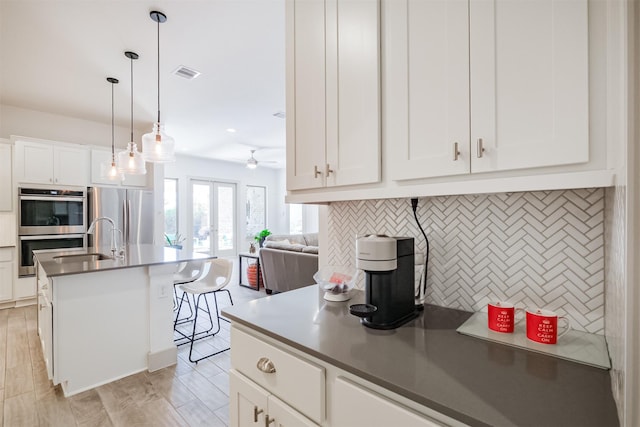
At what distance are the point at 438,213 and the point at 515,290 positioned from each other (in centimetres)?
42

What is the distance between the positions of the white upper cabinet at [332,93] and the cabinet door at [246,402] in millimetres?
859

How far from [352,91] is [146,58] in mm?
2786

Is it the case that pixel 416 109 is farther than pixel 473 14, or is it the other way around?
pixel 416 109

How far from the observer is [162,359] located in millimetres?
2518

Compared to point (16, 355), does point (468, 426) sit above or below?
above

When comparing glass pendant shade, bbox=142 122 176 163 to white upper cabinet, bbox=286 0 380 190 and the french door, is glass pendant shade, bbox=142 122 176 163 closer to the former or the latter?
white upper cabinet, bbox=286 0 380 190

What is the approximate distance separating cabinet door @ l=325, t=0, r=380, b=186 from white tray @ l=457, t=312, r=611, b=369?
65 centimetres

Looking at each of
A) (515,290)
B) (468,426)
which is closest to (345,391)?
(468,426)

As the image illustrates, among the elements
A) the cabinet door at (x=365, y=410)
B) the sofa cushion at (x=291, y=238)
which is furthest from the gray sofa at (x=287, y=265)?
the cabinet door at (x=365, y=410)

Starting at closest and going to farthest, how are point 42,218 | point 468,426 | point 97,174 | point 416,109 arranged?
point 468,426, point 416,109, point 42,218, point 97,174

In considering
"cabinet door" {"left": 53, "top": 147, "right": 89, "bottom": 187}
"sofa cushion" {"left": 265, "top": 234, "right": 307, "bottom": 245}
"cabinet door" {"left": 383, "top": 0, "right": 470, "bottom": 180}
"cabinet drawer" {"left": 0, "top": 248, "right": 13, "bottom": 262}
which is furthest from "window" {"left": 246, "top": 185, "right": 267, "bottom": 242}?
"cabinet door" {"left": 383, "top": 0, "right": 470, "bottom": 180}

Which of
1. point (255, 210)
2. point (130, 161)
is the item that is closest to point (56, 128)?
point (130, 161)

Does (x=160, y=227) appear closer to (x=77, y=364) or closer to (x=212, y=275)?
(x=212, y=275)

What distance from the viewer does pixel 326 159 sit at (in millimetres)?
1347
